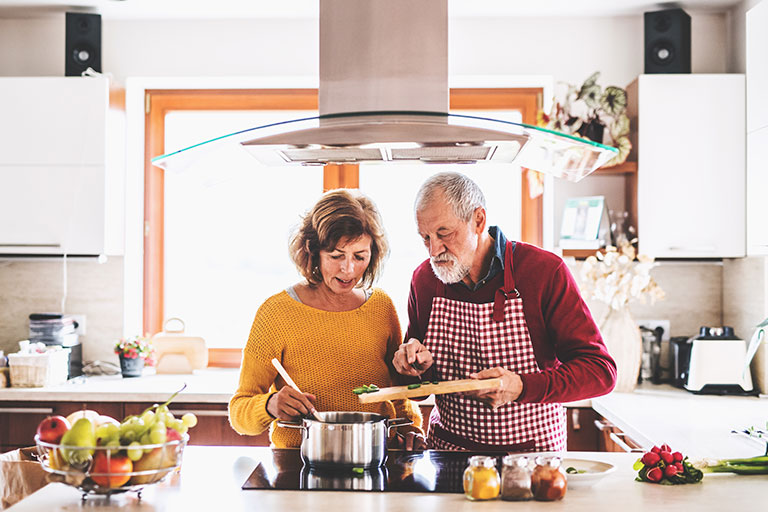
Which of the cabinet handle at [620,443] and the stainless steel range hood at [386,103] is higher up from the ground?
the stainless steel range hood at [386,103]

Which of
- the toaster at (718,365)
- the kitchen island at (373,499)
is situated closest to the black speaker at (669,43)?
the toaster at (718,365)

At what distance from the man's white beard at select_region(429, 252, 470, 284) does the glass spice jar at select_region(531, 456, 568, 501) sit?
0.72 metres

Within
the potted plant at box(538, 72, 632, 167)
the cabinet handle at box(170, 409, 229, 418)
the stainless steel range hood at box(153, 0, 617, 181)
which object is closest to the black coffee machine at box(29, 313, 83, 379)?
the cabinet handle at box(170, 409, 229, 418)

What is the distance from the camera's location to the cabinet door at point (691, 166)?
12.0 feet

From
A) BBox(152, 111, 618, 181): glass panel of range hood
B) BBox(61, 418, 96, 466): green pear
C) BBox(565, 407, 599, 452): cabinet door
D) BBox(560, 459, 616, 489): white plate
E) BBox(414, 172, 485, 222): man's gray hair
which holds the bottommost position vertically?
BBox(565, 407, 599, 452): cabinet door

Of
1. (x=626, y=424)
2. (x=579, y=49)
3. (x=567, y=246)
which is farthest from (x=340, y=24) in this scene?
(x=579, y=49)

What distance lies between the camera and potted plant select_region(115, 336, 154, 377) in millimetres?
3914

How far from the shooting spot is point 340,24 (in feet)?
6.55

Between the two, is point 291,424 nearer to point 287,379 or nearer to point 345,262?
point 287,379

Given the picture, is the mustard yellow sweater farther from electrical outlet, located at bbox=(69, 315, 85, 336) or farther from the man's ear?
electrical outlet, located at bbox=(69, 315, 85, 336)

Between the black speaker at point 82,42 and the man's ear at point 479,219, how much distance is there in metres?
2.55

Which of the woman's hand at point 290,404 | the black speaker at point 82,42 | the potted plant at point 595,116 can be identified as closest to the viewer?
the woman's hand at point 290,404

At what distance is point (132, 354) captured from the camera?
3.91 metres

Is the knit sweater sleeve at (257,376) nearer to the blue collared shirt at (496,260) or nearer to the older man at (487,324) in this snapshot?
the older man at (487,324)
